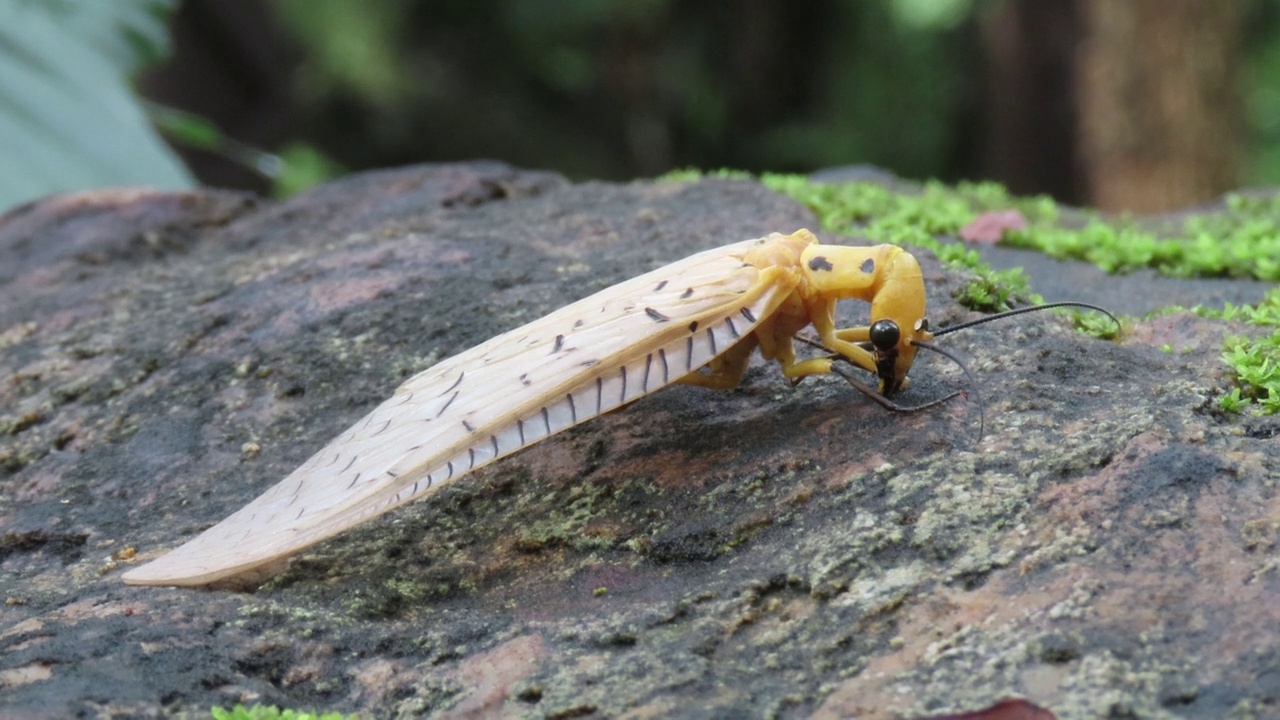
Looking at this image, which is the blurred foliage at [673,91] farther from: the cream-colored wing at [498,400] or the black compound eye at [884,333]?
the black compound eye at [884,333]

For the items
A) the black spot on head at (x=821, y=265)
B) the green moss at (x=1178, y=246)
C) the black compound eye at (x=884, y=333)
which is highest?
the black spot on head at (x=821, y=265)

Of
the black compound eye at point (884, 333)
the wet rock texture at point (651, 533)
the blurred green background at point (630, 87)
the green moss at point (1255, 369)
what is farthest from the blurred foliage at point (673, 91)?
the black compound eye at point (884, 333)

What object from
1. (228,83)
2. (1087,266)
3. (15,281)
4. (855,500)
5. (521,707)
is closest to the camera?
(521,707)

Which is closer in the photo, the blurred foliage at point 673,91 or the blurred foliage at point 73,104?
the blurred foliage at point 73,104

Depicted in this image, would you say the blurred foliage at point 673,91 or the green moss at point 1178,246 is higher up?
the blurred foliage at point 673,91

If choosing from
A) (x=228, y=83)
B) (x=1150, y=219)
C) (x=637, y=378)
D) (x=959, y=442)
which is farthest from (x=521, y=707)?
(x=228, y=83)

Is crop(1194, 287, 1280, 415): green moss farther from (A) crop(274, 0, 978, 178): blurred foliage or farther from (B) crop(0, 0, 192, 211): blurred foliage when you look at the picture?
(A) crop(274, 0, 978, 178): blurred foliage

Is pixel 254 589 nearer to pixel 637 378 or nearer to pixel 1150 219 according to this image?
pixel 637 378
